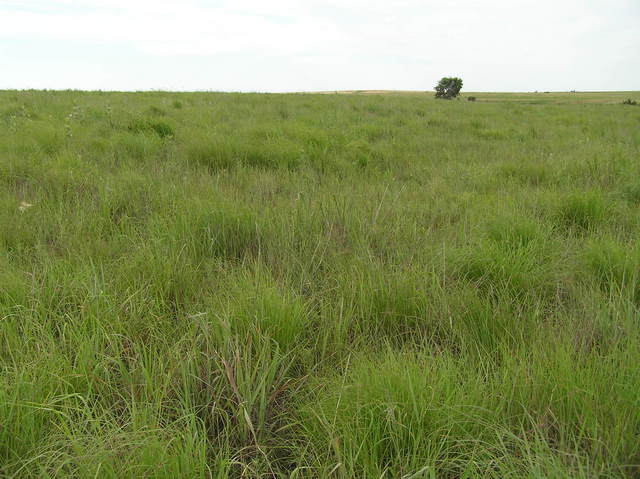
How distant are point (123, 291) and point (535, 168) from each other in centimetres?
412

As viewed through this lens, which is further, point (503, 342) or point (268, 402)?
point (503, 342)

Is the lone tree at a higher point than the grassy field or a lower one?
higher

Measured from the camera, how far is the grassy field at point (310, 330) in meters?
1.00

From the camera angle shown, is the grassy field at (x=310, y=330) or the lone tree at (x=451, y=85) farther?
the lone tree at (x=451, y=85)

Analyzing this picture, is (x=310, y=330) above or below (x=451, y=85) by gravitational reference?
below

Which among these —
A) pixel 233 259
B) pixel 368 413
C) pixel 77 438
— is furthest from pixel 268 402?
pixel 233 259

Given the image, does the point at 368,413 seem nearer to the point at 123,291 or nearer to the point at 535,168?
the point at 123,291

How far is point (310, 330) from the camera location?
4.98ft

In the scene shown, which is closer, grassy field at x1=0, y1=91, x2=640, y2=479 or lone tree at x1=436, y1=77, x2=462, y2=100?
grassy field at x1=0, y1=91, x2=640, y2=479

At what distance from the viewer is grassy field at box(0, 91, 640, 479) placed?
1.00m

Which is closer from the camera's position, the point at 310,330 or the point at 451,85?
the point at 310,330

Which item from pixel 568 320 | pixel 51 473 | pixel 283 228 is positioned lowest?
pixel 51 473

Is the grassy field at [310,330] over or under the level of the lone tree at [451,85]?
under

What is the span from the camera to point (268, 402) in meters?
1.18
